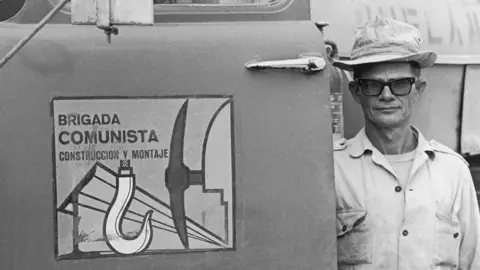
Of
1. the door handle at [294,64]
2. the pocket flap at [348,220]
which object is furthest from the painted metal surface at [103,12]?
the pocket flap at [348,220]

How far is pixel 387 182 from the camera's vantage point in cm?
259

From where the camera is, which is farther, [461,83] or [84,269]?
[461,83]

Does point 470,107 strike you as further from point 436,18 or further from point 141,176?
point 141,176

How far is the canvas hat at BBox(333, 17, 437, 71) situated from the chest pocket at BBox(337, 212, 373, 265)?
45 centimetres

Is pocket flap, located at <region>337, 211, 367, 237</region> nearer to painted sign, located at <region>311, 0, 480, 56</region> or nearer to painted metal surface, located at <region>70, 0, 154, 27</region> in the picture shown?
painted sign, located at <region>311, 0, 480, 56</region>

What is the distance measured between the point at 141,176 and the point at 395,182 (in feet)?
2.72

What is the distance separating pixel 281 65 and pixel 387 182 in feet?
1.95

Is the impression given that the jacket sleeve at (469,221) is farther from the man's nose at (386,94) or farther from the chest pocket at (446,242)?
the man's nose at (386,94)

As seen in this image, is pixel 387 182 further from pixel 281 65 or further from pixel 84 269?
pixel 84 269

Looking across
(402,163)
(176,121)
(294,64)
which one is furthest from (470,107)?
(176,121)

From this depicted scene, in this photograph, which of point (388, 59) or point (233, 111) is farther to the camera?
point (388, 59)

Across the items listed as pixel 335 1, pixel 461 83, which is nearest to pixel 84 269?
pixel 335 1

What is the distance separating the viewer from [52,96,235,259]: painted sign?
2145 mm

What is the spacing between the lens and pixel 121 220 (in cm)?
215
